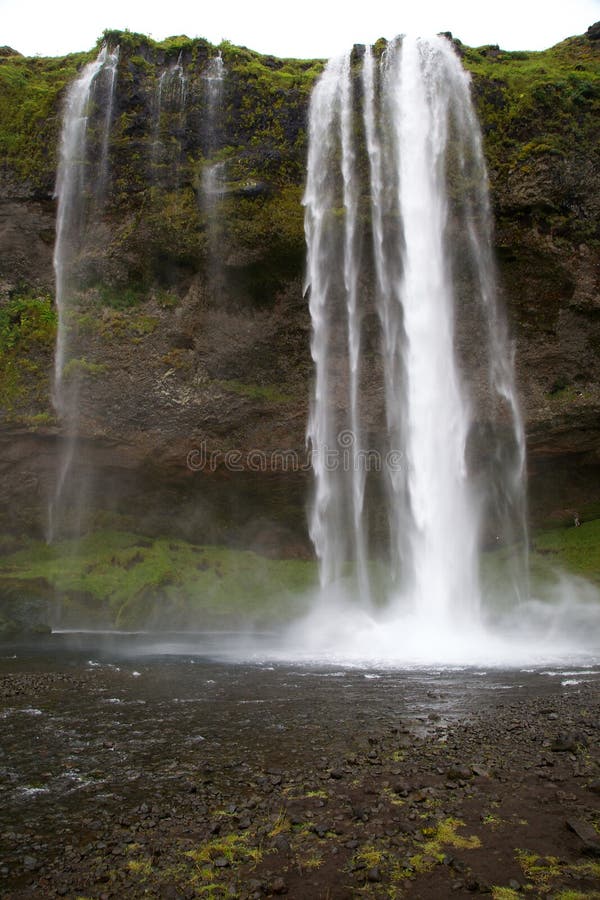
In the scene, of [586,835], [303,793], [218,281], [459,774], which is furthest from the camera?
[218,281]

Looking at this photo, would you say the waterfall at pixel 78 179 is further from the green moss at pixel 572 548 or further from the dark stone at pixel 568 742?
the dark stone at pixel 568 742

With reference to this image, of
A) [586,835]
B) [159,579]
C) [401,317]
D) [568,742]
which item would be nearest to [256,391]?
[401,317]

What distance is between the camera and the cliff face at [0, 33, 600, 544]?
2305cm

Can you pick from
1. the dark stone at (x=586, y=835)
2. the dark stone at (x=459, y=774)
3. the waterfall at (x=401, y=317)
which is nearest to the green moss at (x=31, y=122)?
the waterfall at (x=401, y=317)

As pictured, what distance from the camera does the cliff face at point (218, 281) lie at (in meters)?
23.0

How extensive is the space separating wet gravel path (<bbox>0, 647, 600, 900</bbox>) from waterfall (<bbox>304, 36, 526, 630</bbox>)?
13167 mm

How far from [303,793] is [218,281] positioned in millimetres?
21077

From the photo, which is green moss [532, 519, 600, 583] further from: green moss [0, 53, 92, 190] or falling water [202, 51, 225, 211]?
green moss [0, 53, 92, 190]

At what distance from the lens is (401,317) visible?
2319 cm

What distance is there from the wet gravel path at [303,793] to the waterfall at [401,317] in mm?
13167

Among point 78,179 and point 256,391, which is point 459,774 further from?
point 78,179

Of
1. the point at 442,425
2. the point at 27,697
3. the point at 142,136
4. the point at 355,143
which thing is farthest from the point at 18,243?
the point at 27,697

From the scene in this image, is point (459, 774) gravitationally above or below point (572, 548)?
below

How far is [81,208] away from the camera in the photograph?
80.6 ft
